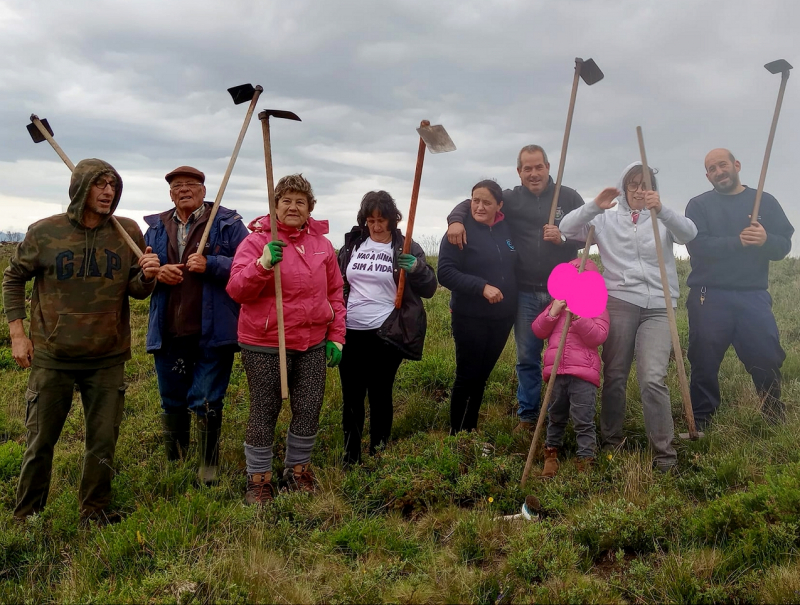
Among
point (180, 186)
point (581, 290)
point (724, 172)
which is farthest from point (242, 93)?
point (724, 172)

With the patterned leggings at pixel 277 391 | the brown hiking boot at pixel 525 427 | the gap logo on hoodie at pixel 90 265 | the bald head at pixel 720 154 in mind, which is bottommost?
the brown hiking boot at pixel 525 427

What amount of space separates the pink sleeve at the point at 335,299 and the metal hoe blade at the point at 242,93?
127 cm

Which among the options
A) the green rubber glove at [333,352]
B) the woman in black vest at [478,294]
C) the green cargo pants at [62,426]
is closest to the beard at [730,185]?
the woman in black vest at [478,294]

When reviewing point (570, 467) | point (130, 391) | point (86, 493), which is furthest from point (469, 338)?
point (130, 391)

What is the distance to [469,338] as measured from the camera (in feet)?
16.7

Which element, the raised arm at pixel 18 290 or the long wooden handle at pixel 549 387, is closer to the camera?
the raised arm at pixel 18 290

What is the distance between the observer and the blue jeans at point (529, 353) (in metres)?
5.40

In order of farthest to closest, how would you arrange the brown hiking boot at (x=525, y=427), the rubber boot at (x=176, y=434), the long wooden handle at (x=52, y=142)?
the brown hiking boot at (x=525, y=427) < the rubber boot at (x=176, y=434) < the long wooden handle at (x=52, y=142)

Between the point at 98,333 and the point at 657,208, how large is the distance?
4033 millimetres

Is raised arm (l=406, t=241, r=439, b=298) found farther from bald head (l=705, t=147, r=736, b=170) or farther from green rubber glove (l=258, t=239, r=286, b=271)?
bald head (l=705, t=147, r=736, b=170)

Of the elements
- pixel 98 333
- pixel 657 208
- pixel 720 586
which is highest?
pixel 657 208

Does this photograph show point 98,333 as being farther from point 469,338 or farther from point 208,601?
point 469,338

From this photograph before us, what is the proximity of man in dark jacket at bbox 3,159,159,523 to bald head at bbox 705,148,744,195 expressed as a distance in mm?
4761

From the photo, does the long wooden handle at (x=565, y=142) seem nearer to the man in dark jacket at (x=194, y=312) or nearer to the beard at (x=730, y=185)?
the beard at (x=730, y=185)
